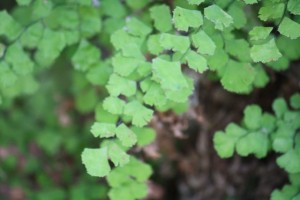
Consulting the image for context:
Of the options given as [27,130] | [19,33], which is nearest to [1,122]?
[27,130]

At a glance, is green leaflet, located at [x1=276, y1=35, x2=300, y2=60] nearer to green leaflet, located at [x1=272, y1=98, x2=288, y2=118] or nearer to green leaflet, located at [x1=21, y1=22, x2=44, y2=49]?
green leaflet, located at [x1=272, y1=98, x2=288, y2=118]

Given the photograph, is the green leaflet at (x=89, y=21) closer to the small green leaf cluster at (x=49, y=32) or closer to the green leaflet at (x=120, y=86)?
the small green leaf cluster at (x=49, y=32)

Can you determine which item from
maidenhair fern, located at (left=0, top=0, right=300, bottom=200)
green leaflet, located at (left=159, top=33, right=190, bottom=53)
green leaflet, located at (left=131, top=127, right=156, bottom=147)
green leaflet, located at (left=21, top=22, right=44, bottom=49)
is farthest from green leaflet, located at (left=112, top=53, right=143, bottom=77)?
green leaflet, located at (left=21, top=22, right=44, bottom=49)

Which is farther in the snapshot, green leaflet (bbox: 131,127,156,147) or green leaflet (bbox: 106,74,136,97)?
green leaflet (bbox: 131,127,156,147)

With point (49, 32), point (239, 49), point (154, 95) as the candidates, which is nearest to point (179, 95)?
point (154, 95)

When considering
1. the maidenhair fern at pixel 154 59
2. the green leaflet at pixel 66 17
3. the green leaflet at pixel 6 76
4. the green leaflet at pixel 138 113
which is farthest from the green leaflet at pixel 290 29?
the green leaflet at pixel 6 76

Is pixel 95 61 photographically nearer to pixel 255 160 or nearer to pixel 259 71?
pixel 259 71
